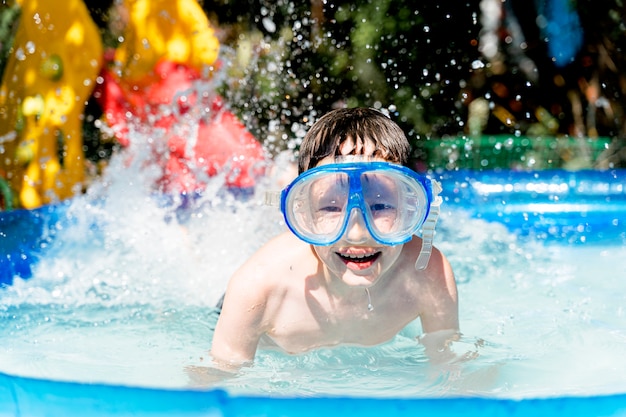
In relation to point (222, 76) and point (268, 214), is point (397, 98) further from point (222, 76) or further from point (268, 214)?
point (268, 214)

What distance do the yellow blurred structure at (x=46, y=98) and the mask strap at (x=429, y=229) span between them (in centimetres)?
268

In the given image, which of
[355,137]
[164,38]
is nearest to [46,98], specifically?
[164,38]

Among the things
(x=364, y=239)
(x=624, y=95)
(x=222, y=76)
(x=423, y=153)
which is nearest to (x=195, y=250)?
(x=222, y=76)

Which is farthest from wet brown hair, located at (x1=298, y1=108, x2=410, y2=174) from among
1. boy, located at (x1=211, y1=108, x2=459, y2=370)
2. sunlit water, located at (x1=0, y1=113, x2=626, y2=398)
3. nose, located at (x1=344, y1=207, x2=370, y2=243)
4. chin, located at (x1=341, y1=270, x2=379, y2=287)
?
sunlit water, located at (x1=0, y1=113, x2=626, y2=398)

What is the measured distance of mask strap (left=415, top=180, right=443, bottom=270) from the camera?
2.30 m

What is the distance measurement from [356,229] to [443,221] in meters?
2.36

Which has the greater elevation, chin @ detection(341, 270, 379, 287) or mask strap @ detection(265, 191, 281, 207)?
mask strap @ detection(265, 191, 281, 207)

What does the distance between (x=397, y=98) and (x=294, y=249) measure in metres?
4.48

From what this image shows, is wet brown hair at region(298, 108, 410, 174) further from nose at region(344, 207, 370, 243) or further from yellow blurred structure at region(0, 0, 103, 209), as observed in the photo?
yellow blurred structure at region(0, 0, 103, 209)

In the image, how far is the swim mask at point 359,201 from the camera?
2.14 metres

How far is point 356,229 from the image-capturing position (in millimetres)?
2168

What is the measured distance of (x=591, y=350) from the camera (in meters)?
2.71

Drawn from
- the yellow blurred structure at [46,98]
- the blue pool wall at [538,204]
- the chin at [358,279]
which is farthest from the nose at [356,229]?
the yellow blurred structure at [46,98]

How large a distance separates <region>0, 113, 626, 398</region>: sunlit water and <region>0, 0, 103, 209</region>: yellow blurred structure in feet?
1.40
